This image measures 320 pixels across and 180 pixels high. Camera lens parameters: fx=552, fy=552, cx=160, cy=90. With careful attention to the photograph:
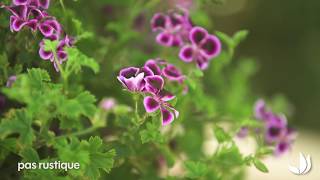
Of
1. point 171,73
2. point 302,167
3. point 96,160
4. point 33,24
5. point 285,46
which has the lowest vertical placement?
point 285,46

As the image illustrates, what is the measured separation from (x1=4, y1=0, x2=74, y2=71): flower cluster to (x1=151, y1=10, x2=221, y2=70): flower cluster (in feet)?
0.83

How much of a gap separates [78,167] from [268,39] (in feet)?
13.9

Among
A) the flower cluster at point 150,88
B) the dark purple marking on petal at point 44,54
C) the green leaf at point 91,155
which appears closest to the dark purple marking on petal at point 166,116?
the flower cluster at point 150,88

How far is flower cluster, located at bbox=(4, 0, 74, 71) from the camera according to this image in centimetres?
96

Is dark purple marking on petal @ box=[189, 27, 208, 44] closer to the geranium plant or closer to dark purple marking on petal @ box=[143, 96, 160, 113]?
the geranium plant

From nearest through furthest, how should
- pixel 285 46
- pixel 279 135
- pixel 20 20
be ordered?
pixel 20 20
pixel 279 135
pixel 285 46

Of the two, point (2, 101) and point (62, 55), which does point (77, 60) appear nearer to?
point (62, 55)

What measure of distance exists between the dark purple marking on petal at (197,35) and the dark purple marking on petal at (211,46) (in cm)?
1

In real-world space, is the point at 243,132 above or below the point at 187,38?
below

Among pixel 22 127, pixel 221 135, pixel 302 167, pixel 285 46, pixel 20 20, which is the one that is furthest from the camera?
pixel 285 46

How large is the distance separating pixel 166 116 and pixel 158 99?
0.11 feet

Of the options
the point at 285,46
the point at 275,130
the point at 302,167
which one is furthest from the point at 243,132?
the point at 285,46

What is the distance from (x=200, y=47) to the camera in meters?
1.12

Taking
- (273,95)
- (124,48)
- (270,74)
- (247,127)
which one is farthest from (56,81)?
(270,74)
